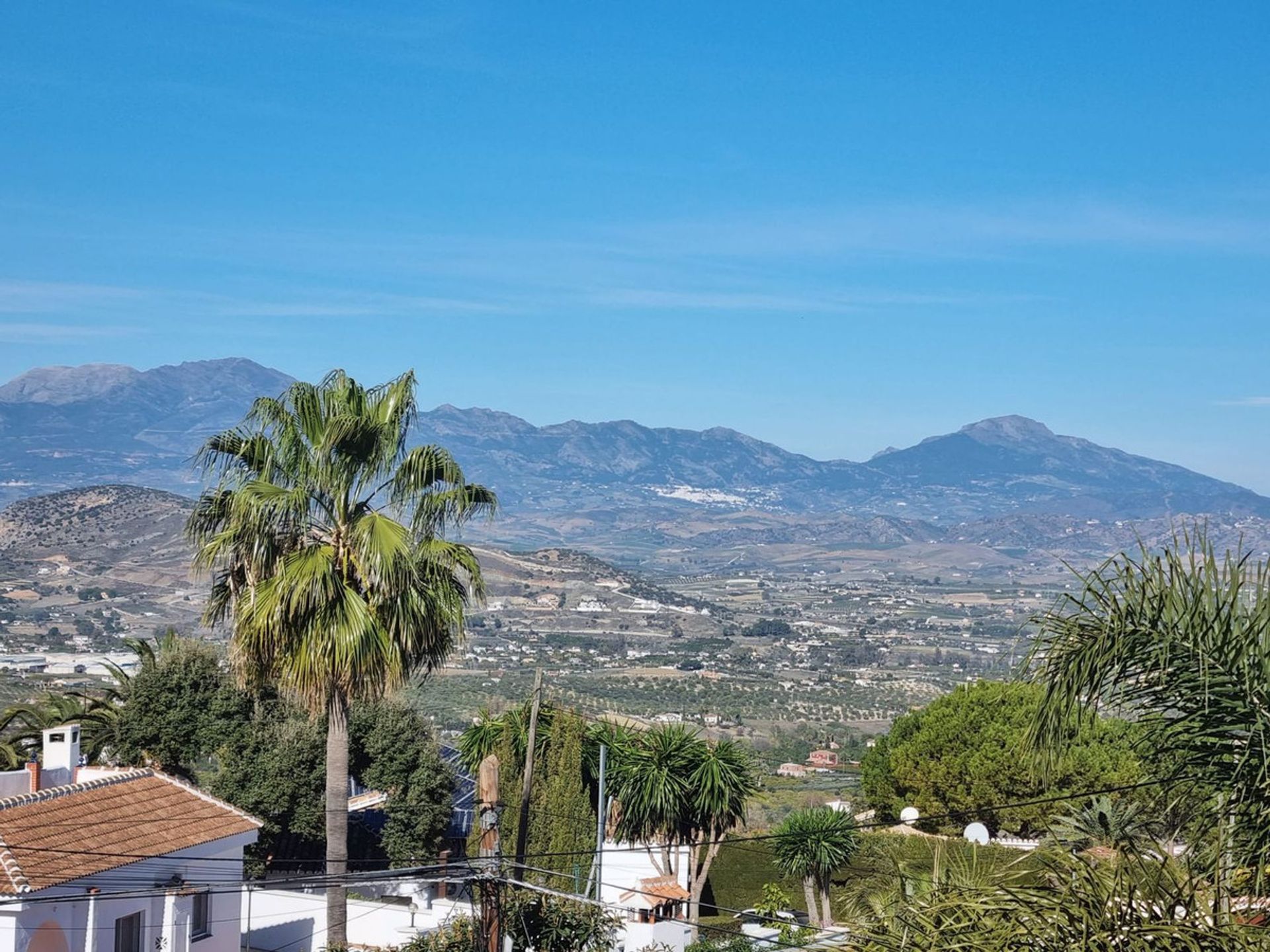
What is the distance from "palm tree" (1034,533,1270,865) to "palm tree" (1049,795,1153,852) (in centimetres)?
33

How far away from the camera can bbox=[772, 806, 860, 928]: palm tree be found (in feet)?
91.4

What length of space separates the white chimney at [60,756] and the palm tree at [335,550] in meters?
5.03

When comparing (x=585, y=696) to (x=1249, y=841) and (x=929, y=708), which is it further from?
(x=1249, y=841)

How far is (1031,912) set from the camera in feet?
18.5

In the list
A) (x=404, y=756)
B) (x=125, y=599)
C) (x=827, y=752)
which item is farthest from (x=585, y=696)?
(x=125, y=599)

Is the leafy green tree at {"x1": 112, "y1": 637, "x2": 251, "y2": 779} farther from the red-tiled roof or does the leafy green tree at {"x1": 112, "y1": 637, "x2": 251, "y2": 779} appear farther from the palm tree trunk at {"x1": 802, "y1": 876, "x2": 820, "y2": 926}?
the palm tree trunk at {"x1": 802, "y1": 876, "x2": 820, "y2": 926}

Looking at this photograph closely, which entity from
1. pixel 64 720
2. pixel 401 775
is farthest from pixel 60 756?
pixel 401 775

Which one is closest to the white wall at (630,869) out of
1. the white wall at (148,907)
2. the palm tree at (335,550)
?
the white wall at (148,907)

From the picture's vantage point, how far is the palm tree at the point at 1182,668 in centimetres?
620

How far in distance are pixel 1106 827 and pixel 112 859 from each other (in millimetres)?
11363

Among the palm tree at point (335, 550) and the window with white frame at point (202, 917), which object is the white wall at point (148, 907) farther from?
the palm tree at point (335, 550)

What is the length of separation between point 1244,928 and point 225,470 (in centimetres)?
1227

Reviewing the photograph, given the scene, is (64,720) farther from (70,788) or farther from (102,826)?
(102,826)

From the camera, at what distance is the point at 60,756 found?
19.0m
